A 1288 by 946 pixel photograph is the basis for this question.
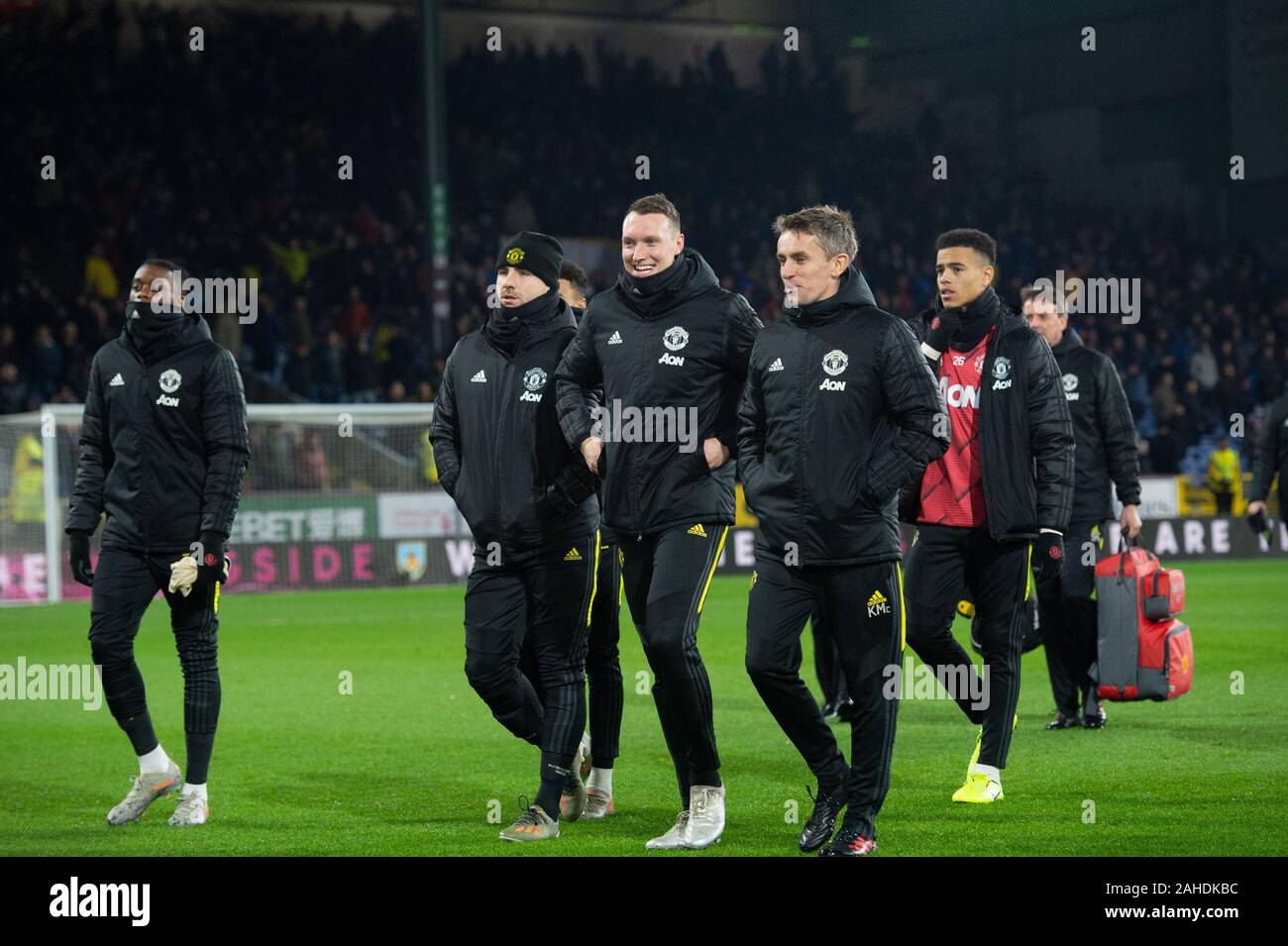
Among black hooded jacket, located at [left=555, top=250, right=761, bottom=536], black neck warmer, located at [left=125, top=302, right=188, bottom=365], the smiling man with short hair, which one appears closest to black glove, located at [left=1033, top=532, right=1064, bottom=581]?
the smiling man with short hair

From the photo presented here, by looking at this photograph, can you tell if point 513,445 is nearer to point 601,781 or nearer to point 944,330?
point 601,781

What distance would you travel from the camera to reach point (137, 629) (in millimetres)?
7066

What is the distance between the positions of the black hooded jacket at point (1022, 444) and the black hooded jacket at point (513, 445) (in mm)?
1453

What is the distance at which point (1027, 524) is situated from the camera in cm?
716

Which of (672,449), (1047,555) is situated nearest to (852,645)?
(672,449)

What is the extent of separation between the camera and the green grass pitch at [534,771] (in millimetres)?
6508

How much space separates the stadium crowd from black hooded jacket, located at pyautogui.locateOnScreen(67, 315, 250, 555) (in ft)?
50.0

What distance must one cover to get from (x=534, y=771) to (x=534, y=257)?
2755 millimetres

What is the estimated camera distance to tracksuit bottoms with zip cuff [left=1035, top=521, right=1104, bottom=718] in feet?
30.4

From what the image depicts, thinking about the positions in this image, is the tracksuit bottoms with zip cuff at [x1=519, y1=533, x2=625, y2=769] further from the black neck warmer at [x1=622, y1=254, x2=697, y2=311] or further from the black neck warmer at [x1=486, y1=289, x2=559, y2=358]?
the black neck warmer at [x1=622, y1=254, x2=697, y2=311]

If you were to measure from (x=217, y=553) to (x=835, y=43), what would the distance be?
1338 inches

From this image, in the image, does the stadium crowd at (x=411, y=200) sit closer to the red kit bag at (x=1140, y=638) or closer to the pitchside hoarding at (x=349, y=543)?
the pitchside hoarding at (x=349, y=543)

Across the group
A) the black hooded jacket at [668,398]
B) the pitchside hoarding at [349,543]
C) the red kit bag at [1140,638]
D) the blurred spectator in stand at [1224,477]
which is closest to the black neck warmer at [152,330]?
the black hooded jacket at [668,398]
